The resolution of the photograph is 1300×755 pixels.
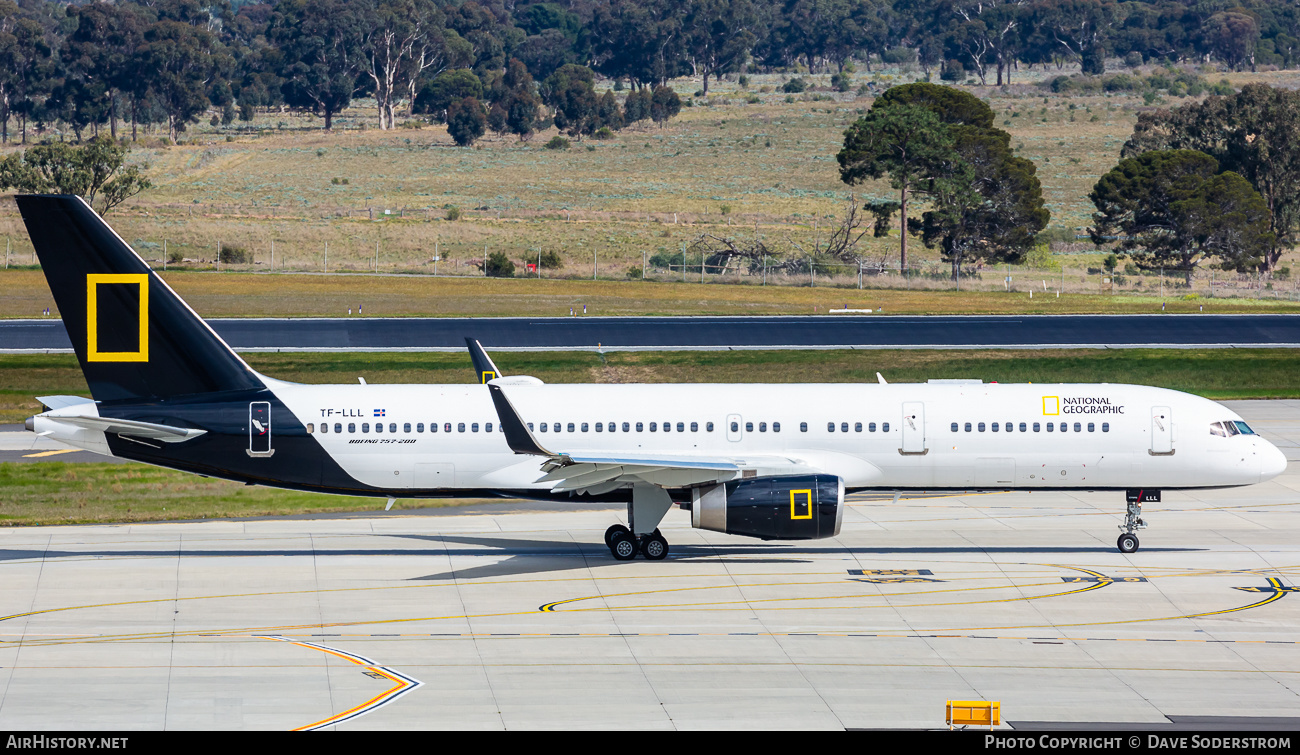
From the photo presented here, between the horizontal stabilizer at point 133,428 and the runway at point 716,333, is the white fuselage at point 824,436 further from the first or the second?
the runway at point 716,333

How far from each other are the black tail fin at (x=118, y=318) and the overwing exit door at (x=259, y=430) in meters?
0.66

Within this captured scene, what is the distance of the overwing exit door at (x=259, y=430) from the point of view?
3250cm

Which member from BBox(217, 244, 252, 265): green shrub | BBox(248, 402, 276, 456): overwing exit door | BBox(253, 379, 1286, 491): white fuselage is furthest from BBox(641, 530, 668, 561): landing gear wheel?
BBox(217, 244, 252, 265): green shrub

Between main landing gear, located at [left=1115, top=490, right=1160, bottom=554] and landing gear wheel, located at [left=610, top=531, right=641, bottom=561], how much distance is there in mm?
12149

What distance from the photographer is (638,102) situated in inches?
7776

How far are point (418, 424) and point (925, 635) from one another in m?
13.5

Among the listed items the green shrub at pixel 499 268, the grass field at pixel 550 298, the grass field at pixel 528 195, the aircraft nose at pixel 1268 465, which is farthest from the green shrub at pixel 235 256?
the aircraft nose at pixel 1268 465

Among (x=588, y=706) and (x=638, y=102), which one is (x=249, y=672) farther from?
(x=638, y=102)

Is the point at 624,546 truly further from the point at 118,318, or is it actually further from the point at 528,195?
the point at 528,195

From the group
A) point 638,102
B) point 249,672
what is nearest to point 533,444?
point 249,672

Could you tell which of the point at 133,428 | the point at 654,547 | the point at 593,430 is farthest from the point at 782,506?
the point at 133,428

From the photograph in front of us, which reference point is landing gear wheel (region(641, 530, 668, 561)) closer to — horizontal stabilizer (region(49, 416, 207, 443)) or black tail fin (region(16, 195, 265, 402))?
black tail fin (region(16, 195, 265, 402))
